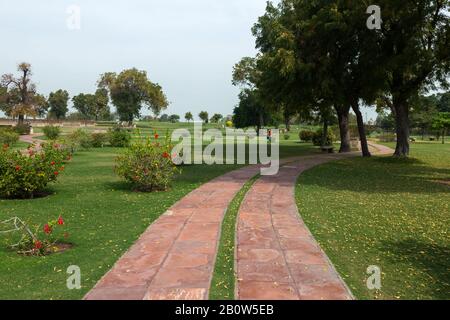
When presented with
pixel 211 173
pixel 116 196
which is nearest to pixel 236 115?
pixel 211 173

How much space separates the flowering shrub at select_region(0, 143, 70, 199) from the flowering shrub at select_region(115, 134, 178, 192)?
1828mm

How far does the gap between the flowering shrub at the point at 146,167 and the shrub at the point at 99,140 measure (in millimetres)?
18913

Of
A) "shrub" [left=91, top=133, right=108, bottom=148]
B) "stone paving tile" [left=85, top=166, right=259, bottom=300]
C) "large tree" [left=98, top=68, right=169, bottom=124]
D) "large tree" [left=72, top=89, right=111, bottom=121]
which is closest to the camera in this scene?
"stone paving tile" [left=85, top=166, right=259, bottom=300]

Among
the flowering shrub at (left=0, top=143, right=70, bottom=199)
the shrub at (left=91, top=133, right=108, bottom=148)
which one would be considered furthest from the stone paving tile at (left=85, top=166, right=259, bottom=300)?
the shrub at (left=91, top=133, right=108, bottom=148)

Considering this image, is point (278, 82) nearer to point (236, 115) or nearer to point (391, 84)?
point (391, 84)

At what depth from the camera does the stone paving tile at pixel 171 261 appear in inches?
167

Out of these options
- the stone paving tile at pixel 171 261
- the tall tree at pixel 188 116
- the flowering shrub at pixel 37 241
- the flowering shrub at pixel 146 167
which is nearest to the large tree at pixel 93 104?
the tall tree at pixel 188 116

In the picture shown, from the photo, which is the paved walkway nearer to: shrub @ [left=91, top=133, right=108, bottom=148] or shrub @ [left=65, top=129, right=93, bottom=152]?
shrub @ [left=65, top=129, right=93, bottom=152]

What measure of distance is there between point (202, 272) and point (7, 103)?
65.0 metres

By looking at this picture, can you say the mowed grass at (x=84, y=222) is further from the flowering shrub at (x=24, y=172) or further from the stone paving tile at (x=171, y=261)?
the flowering shrub at (x=24, y=172)

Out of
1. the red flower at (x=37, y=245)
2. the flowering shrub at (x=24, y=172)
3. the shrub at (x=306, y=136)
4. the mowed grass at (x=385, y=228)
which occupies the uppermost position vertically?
the shrub at (x=306, y=136)

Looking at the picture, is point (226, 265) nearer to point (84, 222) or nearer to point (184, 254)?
point (184, 254)

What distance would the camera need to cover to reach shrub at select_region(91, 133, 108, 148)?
2906cm

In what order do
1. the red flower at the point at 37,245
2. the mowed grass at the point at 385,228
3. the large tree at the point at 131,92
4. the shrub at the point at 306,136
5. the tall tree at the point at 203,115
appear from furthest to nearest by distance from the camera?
the tall tree at the point at 203,115, the large tree at the point at 131,92, the shrub at the point at 306,136, the red flower at the point at 37,245, the mowed grass at the point at 385,228
